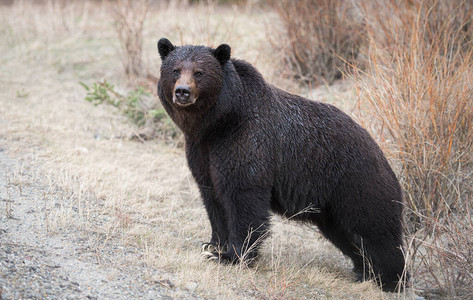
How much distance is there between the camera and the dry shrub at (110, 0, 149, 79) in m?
10.4

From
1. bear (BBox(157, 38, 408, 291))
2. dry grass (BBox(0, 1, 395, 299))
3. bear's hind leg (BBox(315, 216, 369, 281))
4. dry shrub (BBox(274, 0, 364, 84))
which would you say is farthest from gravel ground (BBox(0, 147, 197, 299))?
dry shrub (BBox(274, 0, 364, 84))

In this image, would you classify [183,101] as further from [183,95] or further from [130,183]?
[130,183]

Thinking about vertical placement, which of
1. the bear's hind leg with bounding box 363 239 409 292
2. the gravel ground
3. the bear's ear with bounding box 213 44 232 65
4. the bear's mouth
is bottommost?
the bear's hind leg with bounding box 363 239 409 292

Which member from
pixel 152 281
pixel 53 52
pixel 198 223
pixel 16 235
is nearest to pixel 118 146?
pixel 198 223

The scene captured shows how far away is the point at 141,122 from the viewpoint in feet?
29.3

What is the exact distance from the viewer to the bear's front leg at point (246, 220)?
465cm

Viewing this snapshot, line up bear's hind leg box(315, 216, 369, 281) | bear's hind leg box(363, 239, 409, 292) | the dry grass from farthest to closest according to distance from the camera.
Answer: bear's hind leg box(315, 216, 369, 281) < bear's hind leg box(363, 239, 409, 292) < the dry grass

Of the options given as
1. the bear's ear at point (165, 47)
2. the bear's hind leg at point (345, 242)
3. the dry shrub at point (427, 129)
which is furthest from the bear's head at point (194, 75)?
the dry shrub at point (427, 129)

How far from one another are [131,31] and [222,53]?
20.9 feet

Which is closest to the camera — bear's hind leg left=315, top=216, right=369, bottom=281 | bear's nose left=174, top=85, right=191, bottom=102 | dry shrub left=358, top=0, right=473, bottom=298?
bear's nose left=174, top=85, right=191, bottom=102

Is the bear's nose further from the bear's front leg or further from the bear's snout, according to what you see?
the bear's front leg

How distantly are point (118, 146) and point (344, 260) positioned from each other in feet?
13.7

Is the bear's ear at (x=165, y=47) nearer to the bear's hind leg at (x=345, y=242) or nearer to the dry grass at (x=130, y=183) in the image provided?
the dry grass at (x=130, y=183)

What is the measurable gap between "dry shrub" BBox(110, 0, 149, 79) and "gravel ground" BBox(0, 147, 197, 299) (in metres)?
6.03
